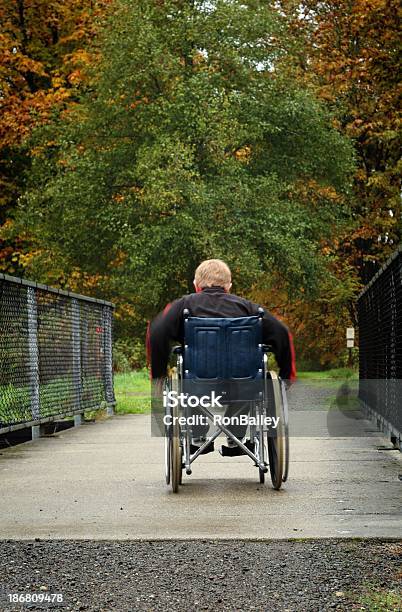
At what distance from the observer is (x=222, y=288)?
342 inches

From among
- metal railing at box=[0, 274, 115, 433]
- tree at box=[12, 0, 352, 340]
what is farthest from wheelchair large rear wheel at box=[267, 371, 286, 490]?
tree at box=[12, 0, 352, 340]

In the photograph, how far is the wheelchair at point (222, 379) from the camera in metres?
8.40

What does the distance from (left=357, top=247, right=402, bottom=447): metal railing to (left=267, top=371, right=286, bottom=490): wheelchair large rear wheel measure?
2.44 metres

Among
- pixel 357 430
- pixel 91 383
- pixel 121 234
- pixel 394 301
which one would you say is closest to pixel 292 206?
pixel 121 234

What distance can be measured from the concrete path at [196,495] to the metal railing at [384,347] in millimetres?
452

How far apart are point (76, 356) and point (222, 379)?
7928 millimetres

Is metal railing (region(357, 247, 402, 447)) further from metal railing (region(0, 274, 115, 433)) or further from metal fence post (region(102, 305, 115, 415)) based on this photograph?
metal fence post (region(102, 305, 115, 415))

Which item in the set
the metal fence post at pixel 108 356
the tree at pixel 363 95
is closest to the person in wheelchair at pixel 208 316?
Answer: the metal fence post at pixel 108 356

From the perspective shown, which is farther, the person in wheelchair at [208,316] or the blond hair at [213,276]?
the blond hair at [213,276]

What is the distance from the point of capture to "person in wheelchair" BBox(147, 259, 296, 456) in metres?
8.50

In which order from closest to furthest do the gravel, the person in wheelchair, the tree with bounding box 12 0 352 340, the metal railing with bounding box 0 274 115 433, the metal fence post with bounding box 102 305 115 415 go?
the gravel
the person in wheelchair
the metal railing with bounding box 0 274 115 433
the metal fence post with bounding box 102 305 115 415
the tree with bounding box 12 0 352 340

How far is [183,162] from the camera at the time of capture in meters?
32.2

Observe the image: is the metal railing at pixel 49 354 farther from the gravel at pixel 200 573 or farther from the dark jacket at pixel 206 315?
the gravel at pixel 200 573

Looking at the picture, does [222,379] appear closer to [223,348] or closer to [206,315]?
[223,348]
